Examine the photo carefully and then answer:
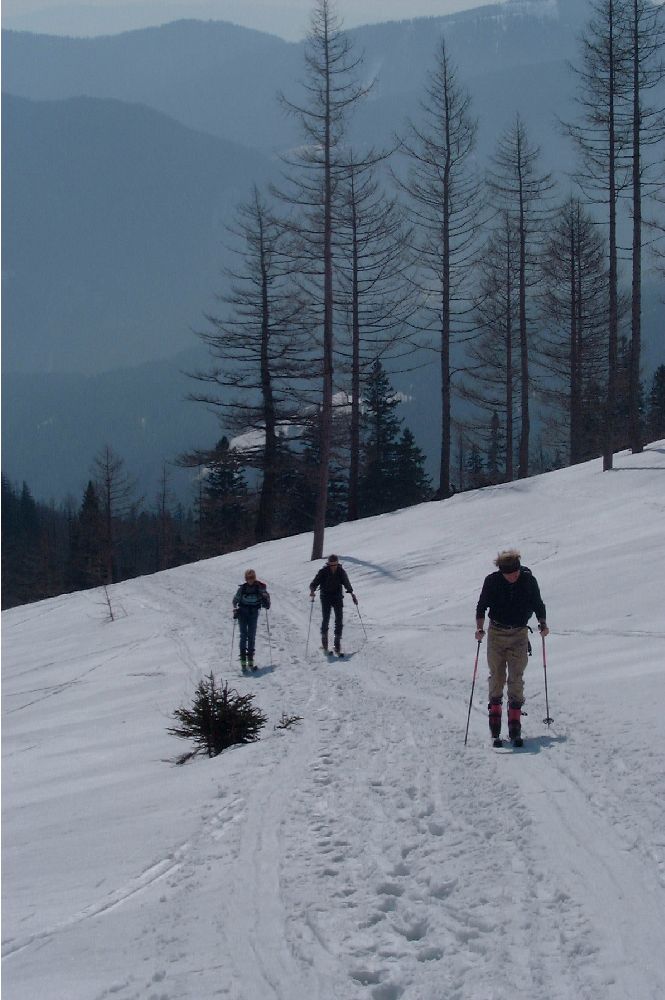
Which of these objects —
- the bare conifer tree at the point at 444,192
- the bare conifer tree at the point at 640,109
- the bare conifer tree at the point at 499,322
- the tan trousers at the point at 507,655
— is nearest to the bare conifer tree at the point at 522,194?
the bare conifer tree at the point at 499,322

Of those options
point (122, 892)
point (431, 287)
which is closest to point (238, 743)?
point (122, 892)

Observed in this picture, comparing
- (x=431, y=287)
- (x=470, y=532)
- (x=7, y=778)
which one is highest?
(x=431, y=287)

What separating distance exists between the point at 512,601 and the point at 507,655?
1.81 ft

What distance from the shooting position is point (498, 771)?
738cm

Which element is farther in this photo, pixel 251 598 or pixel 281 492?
pixel 281 492

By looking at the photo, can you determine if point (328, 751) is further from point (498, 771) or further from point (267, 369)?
point (267, 369)

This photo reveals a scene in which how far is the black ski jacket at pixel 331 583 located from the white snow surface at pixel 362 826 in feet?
3.68

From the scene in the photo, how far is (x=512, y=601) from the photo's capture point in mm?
8445

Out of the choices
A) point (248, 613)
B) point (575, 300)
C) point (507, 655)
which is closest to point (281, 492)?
point (575, 300)

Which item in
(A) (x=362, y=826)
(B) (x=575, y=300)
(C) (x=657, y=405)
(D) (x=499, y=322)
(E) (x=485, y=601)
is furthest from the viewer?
(C) (x=657, y=405)

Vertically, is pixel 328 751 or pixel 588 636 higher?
pixel 588 636

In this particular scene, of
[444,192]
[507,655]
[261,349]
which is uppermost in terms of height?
[444,192]

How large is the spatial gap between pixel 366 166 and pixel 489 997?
24.8 meters

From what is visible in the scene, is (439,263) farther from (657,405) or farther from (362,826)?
(657,405)
